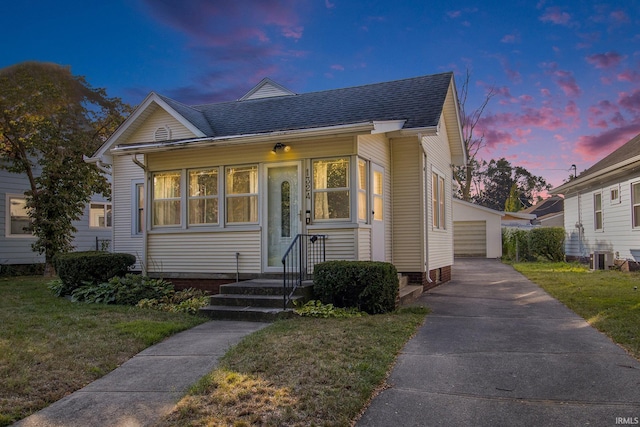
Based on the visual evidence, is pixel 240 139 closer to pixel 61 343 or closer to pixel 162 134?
pixel 162 134

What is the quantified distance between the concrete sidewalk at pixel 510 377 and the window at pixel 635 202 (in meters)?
8.38

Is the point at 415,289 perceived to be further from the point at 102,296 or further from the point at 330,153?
the point at 102,296

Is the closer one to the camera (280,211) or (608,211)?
(280,211)

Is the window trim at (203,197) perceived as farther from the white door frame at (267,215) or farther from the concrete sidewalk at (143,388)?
the concrete sidewalk at (143,388)

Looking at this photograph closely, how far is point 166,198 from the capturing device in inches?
415

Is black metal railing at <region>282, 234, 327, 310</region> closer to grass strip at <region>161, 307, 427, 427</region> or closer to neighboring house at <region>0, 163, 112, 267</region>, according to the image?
grass strip at <region>161, 307, 427, 427</region>

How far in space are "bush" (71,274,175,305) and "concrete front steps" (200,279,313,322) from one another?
6.06 ft

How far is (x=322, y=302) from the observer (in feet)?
25.8

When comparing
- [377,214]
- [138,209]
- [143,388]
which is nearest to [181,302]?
[377,214]

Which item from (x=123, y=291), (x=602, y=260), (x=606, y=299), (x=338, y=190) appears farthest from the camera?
(x=602, y=260)

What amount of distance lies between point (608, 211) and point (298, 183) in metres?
12.2

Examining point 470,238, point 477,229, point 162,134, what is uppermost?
point 162,134

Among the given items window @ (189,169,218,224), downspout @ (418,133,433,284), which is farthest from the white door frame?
downspout @ (418,133,433,284)

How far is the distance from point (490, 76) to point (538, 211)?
17894mm
